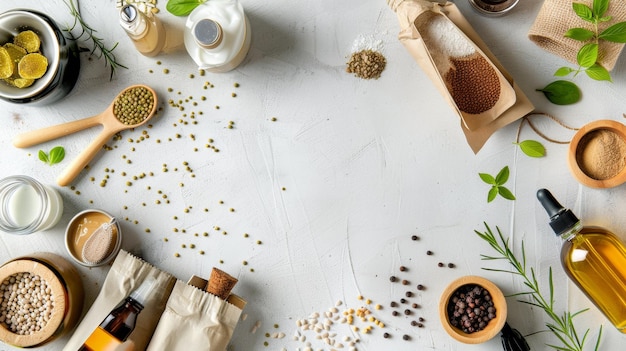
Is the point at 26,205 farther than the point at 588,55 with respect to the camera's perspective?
Yes

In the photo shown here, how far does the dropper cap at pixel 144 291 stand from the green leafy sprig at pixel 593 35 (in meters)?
0.96

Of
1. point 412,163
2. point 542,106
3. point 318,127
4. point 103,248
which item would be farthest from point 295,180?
point 542,106

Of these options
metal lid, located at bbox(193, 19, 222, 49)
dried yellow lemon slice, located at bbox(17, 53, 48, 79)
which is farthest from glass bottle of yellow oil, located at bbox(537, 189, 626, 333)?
dried yellow lemon slice, located at bbox(17, 53, 48, 79)

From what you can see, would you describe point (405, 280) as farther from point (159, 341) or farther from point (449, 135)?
point (159, 341)

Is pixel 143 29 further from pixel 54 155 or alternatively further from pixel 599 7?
pixel 599 7

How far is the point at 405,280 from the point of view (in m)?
1.32

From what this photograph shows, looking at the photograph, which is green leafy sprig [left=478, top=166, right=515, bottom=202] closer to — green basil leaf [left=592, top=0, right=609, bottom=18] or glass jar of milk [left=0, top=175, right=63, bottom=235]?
green basil leaf [left=592, top=0, right=609, bottom=18]

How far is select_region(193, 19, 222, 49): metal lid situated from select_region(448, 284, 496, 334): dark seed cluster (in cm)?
73

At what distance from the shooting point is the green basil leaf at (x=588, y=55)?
3.91 feet

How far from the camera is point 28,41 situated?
130cm

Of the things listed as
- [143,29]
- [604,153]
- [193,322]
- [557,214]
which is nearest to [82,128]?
[143,29]

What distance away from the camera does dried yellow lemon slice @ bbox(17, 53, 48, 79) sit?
1.27m

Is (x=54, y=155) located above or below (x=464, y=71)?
below

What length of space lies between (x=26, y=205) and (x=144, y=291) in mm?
339
